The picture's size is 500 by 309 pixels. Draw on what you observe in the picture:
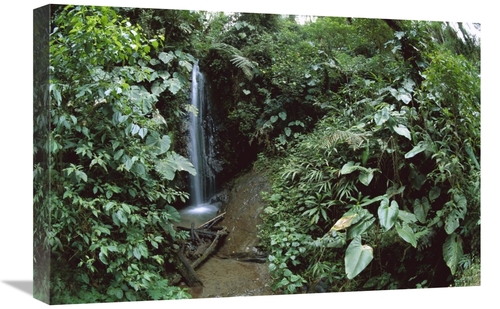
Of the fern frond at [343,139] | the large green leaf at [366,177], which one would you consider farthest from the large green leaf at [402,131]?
the large green leaf at [366,177]

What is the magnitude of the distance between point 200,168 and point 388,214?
1.82m

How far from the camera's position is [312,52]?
6.61 metres

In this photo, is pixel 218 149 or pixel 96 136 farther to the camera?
pixel 218 149

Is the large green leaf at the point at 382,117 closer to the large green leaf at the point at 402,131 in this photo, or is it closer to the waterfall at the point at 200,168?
the large green leaf at the point at 402,131

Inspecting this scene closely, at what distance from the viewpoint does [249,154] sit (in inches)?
252

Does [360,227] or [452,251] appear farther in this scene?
[452,251]

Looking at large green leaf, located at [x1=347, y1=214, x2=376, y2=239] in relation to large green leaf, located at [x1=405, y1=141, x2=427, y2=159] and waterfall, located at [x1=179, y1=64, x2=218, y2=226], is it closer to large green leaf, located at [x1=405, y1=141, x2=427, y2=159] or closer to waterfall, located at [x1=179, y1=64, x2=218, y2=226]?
large green leaf, located at [x1=405, y1=141, x2=427, y2=159]

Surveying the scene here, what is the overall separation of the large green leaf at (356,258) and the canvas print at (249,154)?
0.01 meters

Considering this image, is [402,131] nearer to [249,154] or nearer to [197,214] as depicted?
[249,154]

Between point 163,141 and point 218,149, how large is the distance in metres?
0.57

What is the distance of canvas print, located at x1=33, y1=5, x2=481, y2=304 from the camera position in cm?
550

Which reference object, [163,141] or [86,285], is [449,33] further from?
[86,285]

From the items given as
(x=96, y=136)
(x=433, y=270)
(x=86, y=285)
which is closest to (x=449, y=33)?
(x=433, y=270)

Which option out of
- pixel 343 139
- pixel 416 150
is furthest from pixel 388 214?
pixel 343 139
